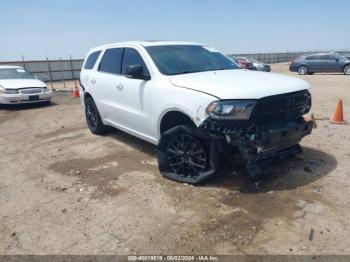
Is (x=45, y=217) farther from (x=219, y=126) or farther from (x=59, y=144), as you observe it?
(x=59, y=144)

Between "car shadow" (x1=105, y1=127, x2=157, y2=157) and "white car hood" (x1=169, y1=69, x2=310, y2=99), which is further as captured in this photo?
"car shadow" (x1=105, y1=127, x2=157, y2=157)

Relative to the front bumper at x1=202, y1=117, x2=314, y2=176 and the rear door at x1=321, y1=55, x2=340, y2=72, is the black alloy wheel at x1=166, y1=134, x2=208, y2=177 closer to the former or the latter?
the front bumper at x1=202, y1=117, x2=314, y2=176

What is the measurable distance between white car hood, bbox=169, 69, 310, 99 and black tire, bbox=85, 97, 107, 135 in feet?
9.96

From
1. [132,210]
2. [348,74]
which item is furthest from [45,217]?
[348,74]

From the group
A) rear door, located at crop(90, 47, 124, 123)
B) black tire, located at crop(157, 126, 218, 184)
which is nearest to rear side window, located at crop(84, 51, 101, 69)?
rear door, located at crop(90, 47, 124, 123)

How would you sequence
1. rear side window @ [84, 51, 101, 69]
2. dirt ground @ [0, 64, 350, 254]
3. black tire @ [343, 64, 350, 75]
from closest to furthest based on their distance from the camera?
1. dirt ground @ [0, 64, 350, 254]
2. rear side window @ [84, 51, 101, 69]
3. black tire @ [343, 64, 350, 75]

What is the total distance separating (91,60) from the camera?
286 inches

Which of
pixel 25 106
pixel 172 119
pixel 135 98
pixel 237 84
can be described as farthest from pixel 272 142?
A: pixel 25 106

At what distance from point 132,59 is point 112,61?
0.83 meters

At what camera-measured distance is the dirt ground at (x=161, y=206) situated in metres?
3.32

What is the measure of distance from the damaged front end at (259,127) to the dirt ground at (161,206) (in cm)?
55

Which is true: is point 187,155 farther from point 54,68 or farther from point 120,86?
point 54,68

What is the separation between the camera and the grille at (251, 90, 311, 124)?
4.04 metres

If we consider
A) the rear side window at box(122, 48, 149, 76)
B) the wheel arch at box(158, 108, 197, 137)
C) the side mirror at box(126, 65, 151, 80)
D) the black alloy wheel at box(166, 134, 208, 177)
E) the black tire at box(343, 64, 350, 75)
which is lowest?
the black tire at box(343, 64, 350, 75)
